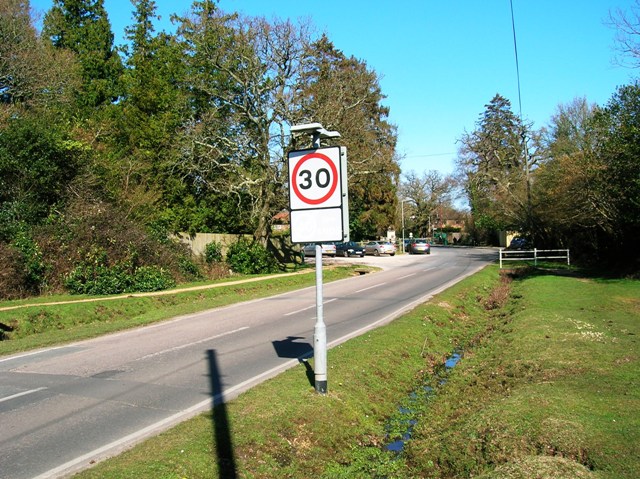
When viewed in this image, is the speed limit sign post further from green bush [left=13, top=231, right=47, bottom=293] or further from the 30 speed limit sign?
green bush [left=13, top=231, right=47, bottom=293]

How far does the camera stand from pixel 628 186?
23641mm

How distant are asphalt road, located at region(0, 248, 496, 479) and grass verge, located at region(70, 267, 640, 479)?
588 mm

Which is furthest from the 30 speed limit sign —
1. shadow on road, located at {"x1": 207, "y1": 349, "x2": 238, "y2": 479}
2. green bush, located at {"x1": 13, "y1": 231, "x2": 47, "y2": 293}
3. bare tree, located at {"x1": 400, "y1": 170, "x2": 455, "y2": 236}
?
bare tree, located at {"x1": 400, "y1": 170, "x2": 455, "y2": 236}

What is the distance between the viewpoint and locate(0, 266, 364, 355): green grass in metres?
13.4

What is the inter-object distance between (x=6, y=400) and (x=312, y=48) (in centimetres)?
2486

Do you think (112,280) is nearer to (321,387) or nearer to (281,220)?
(321,387)

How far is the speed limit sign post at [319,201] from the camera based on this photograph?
7184mm

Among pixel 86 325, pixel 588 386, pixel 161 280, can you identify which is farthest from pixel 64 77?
pixel 588 386

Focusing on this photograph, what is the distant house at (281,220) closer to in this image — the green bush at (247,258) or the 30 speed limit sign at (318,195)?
the green bush at (247,258)

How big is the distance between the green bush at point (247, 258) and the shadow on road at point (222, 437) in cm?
2207

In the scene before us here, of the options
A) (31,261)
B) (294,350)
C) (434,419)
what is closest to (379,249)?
(31,261)

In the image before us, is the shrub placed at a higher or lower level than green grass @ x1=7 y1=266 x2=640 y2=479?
higher

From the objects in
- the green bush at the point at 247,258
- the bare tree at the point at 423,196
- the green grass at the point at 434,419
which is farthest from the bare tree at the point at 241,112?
the bare tree at the point at 423,196

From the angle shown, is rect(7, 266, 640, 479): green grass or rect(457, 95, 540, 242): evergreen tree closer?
rect(7, 266, 640, 479): green grass
